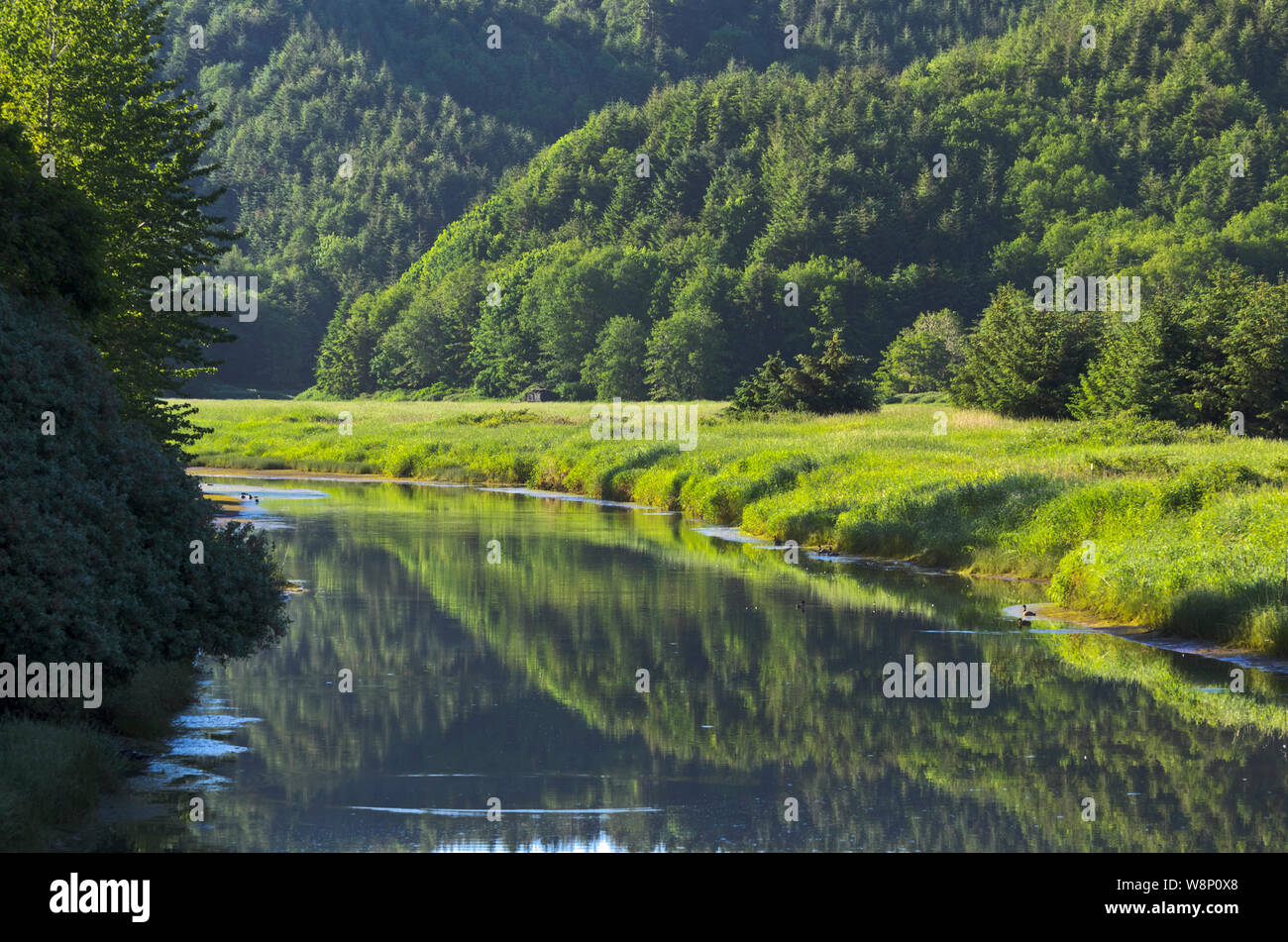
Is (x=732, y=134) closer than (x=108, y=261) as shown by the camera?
No

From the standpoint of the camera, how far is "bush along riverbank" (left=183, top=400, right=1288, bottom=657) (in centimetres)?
2420

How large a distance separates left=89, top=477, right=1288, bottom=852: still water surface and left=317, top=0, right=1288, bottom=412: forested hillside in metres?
107

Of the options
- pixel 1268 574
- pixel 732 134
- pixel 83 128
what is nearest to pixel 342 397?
pixel 732 134

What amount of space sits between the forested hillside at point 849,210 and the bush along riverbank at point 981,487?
6479 centimetres

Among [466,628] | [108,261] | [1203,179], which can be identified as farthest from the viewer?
[1203,179]

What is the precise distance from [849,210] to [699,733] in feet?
471

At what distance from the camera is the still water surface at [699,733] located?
46.7 ft

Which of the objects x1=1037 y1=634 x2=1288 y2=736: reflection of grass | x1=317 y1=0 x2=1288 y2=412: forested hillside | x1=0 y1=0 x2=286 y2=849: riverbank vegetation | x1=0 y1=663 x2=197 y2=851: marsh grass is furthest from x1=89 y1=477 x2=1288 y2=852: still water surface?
x1=317 y1=0 x2=1288 y2=412: forested hillside

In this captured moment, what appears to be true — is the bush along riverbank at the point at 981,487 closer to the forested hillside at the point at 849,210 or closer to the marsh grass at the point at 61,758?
the marsh grass at the point at 61,758

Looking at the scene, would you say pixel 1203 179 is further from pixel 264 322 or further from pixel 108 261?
pixel 108 261

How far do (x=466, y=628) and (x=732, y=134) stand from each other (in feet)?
529

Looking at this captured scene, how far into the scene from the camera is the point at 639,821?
569 inches

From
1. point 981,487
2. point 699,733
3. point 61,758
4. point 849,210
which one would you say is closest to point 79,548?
point 61,758
